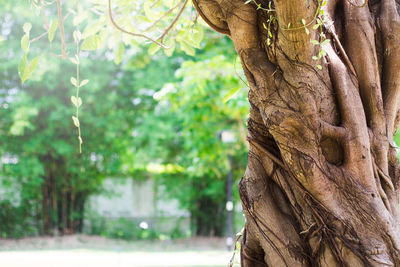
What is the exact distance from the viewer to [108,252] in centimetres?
1011

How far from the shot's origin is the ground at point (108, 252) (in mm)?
8148

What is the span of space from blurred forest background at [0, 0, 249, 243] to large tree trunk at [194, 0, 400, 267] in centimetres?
830

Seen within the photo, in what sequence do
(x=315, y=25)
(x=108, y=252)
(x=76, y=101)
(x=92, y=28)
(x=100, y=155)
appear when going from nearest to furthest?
1. (x=315, y=25)
2. (x=76, y=101)
3. (x=92, y=28)
4. (x=108, y=252)
5. (x=100, y=155)

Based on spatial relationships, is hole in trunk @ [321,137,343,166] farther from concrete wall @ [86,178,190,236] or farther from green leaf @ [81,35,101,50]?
concrete wall @ [86,178,190,236]

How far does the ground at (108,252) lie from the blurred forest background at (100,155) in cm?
59

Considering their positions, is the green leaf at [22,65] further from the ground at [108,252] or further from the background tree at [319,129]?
the ground at [108,252]

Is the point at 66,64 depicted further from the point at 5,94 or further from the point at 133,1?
the point at 133,1

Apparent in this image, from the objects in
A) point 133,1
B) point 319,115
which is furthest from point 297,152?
point 133,1

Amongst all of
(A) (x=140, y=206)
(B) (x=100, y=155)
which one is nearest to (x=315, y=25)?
(B) (x=100, y=155)

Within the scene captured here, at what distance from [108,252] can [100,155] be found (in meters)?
3.05

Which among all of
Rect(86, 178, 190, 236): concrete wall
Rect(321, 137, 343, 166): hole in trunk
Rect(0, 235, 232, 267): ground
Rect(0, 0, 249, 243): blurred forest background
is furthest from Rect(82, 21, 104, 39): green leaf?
Rect(86, 178, 190, 236): concrete wall

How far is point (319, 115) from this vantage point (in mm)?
1532

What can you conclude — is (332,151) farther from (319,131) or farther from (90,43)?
(90,43)

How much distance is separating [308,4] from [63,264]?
7.34 meters
